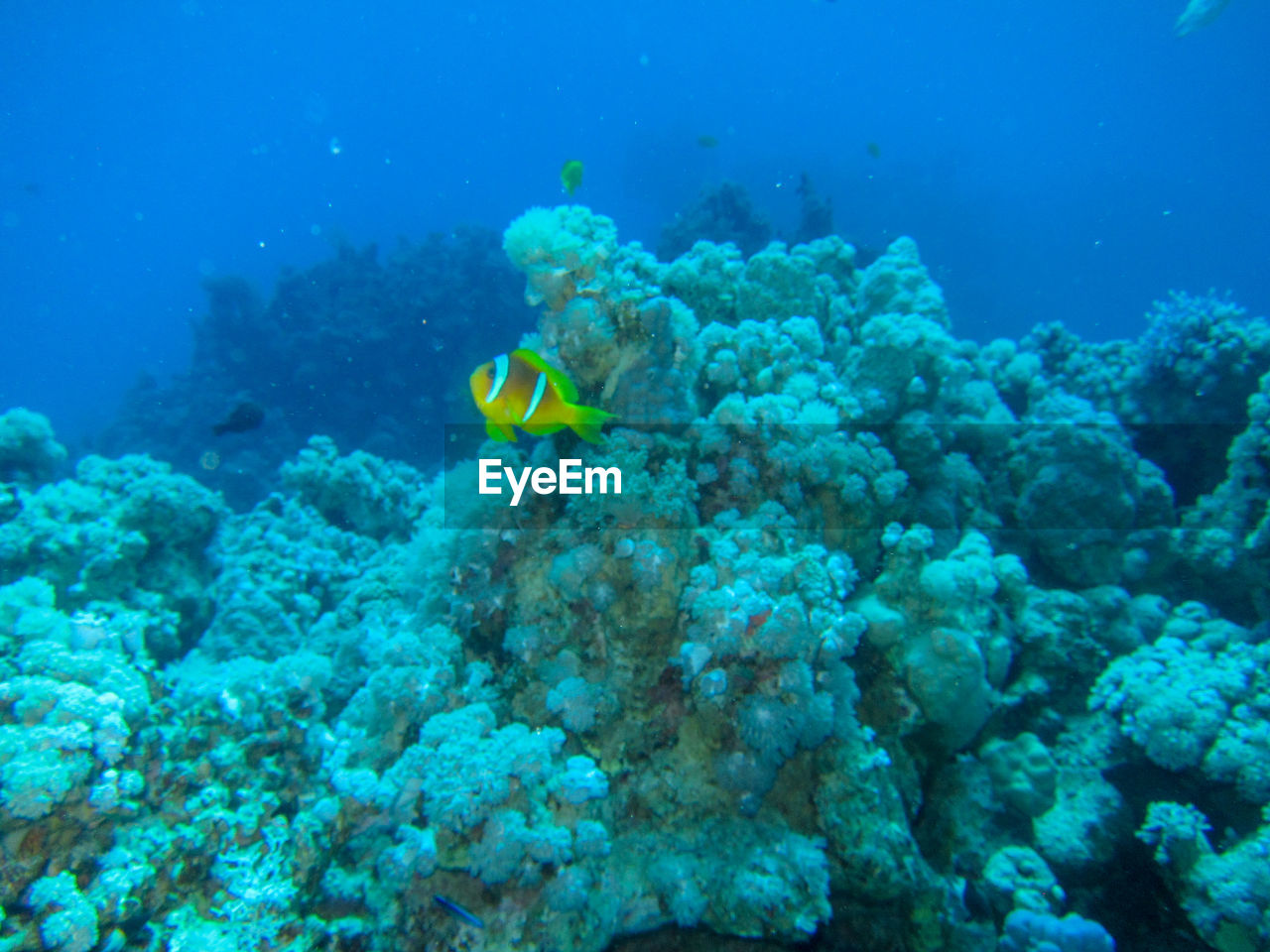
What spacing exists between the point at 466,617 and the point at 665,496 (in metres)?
1.34

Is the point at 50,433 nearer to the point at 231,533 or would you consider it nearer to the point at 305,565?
the point at 231,533

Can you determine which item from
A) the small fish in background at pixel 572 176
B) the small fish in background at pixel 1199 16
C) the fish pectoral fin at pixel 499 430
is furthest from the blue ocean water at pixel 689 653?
the small fish in background at pixel 1199 16

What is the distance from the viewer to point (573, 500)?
3334 mm

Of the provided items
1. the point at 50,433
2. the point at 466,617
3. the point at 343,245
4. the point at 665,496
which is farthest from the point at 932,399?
the point at 343,245

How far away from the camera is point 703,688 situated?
2762 mm

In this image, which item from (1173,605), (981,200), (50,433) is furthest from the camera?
(981,200)

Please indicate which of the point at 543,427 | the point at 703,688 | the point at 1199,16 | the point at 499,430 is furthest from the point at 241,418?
the point at 1199,16

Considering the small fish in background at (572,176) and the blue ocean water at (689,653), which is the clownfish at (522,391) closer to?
the blue ocean water at (689,653)

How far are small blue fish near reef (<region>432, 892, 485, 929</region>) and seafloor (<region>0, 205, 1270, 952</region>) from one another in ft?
0.08

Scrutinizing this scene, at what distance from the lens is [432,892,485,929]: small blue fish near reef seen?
7.65ft

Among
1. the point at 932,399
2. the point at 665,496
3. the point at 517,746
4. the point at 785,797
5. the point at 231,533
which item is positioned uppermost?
the point at 932,399

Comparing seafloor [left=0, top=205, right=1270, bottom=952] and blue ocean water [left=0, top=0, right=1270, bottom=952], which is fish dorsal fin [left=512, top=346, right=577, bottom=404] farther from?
seafloor [left=0, top=205, right=1270, bottom=952]

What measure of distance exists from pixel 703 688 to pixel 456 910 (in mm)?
1375

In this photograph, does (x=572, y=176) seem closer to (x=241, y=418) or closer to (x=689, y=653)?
(x=689, y=653)
